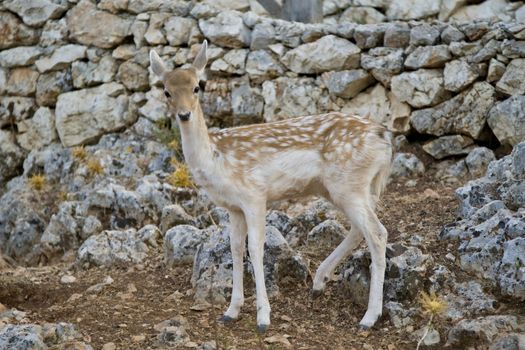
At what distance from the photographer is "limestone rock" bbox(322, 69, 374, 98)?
11156 millimetres

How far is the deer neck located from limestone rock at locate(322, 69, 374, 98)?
15.6ft

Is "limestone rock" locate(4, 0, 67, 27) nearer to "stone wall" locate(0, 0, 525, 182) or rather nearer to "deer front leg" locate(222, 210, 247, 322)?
"stone wall" locate(0, 0, 525, 182)

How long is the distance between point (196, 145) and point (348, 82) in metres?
4.86

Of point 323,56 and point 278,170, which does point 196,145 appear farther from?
point 323,56

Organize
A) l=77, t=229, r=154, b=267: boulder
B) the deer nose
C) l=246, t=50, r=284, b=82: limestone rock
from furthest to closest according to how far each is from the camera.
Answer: l=246, t=50, r=284, b=82: limestone rock < l=77, t=229, r=154, b=267: boulder < the deer nose

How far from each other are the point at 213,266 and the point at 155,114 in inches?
210

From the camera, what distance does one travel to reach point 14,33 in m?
13.5

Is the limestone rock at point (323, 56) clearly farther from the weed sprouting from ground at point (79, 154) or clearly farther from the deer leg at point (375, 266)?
the deer leg at point (375, 266)

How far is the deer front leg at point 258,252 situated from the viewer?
21.5ft

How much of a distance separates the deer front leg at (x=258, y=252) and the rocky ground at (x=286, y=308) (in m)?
0.18

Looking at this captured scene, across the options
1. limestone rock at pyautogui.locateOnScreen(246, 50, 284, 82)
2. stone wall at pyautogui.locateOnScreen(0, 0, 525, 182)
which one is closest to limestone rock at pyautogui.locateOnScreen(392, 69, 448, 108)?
stone wall at pyautogui.locateOnScreen(0, 0, 525, 182)

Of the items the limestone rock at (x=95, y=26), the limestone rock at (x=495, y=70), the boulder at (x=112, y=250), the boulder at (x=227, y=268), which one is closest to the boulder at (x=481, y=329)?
the boulder at (x=227, y=268)

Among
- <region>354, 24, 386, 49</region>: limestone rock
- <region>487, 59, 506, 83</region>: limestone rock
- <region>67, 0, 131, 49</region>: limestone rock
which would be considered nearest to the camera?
<region>487, 59, 506, 83</region>: limestone rock

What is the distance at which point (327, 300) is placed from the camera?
23.3 ft
